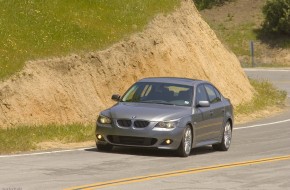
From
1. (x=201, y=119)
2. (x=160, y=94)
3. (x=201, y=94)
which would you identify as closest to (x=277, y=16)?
(x=201, y=94)

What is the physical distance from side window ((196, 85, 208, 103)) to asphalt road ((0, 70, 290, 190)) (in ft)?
3.65

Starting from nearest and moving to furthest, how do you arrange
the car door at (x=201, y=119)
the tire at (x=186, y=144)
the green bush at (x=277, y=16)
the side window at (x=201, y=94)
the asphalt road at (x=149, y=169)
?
the asphalt road at (x=149, y=169) → the tire at (x=186, y=144) → the car door at (x=201, y=119) → the side window at (x=201, y=94) → the green bush at (x=277, y=16)

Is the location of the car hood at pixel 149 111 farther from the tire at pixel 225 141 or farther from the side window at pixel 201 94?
the tire at pixel 225 141

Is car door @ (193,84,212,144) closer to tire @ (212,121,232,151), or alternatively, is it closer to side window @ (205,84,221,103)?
side window @ (205,84,221,103)

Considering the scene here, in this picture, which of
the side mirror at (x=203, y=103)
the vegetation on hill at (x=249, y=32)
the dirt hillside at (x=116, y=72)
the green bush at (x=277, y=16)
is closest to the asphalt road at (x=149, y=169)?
the side mirror at (x=203, y=103)

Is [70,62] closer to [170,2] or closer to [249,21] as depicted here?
[170,2]

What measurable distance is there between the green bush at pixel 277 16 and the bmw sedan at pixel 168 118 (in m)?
53.4

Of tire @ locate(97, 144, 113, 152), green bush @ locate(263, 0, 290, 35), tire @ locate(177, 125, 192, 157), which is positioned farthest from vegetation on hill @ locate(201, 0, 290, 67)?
tire @ locate(97, 144, 113, 152)

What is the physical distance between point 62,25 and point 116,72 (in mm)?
2261

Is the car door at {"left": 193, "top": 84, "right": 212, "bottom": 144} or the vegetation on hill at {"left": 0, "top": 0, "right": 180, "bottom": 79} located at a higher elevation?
the vegetation on hill at {"left": 0, "top": 0, "right": 180, "bottom": 79}

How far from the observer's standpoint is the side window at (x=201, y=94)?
20625 mm

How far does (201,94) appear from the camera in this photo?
68.5 feet

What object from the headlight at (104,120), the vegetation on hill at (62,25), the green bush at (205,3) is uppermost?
the vegetation on hill at (62,25)

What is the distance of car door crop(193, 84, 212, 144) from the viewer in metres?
20.0
